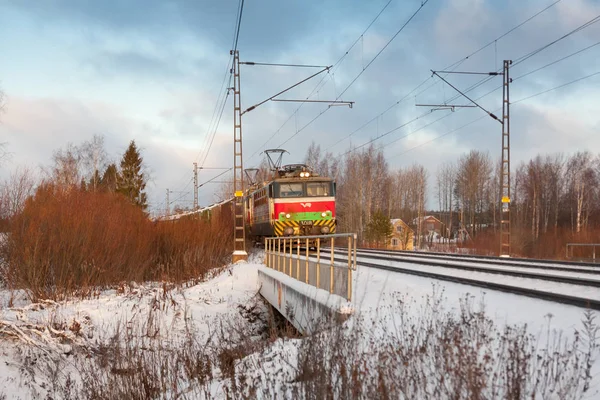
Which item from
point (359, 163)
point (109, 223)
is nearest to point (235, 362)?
point (109, 223)

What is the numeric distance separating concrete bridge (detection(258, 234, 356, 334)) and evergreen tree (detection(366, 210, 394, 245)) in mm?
29514

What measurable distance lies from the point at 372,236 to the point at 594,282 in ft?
118

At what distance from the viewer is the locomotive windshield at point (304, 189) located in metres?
23.3

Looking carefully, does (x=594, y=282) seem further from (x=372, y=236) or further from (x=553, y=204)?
(x=553, y=204)

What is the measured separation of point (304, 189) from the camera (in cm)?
2364

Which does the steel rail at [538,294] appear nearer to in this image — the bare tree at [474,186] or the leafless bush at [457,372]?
the leafless bush at [457,372]

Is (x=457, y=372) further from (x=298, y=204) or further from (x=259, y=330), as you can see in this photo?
(x=298, y=204)

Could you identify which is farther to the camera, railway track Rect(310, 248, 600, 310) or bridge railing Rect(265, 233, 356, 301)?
bridge railing Rect(265, 233, 356, 301)

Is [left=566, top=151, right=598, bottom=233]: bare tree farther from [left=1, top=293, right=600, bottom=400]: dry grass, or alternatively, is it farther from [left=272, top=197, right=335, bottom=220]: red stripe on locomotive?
[left=1, top=293, right=600, bottom=400]: dry grass

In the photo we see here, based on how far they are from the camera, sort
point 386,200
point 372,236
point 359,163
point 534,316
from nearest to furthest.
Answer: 1. point 534,316
2. point 372,236
3. point 359,163
4. point 386,200

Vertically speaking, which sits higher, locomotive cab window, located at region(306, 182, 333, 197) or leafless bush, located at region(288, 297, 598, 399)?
locomotive cab window, located at region(306, 182, 333, 197)

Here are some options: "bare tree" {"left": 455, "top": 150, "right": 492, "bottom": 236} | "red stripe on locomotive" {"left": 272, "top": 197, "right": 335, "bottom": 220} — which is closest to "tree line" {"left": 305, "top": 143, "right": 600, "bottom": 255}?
"bare tree" {"left": 455, "top": 150, "right": 492, "bottom": 236}

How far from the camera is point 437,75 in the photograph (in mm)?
21297

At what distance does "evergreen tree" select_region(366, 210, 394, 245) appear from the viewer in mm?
44438
